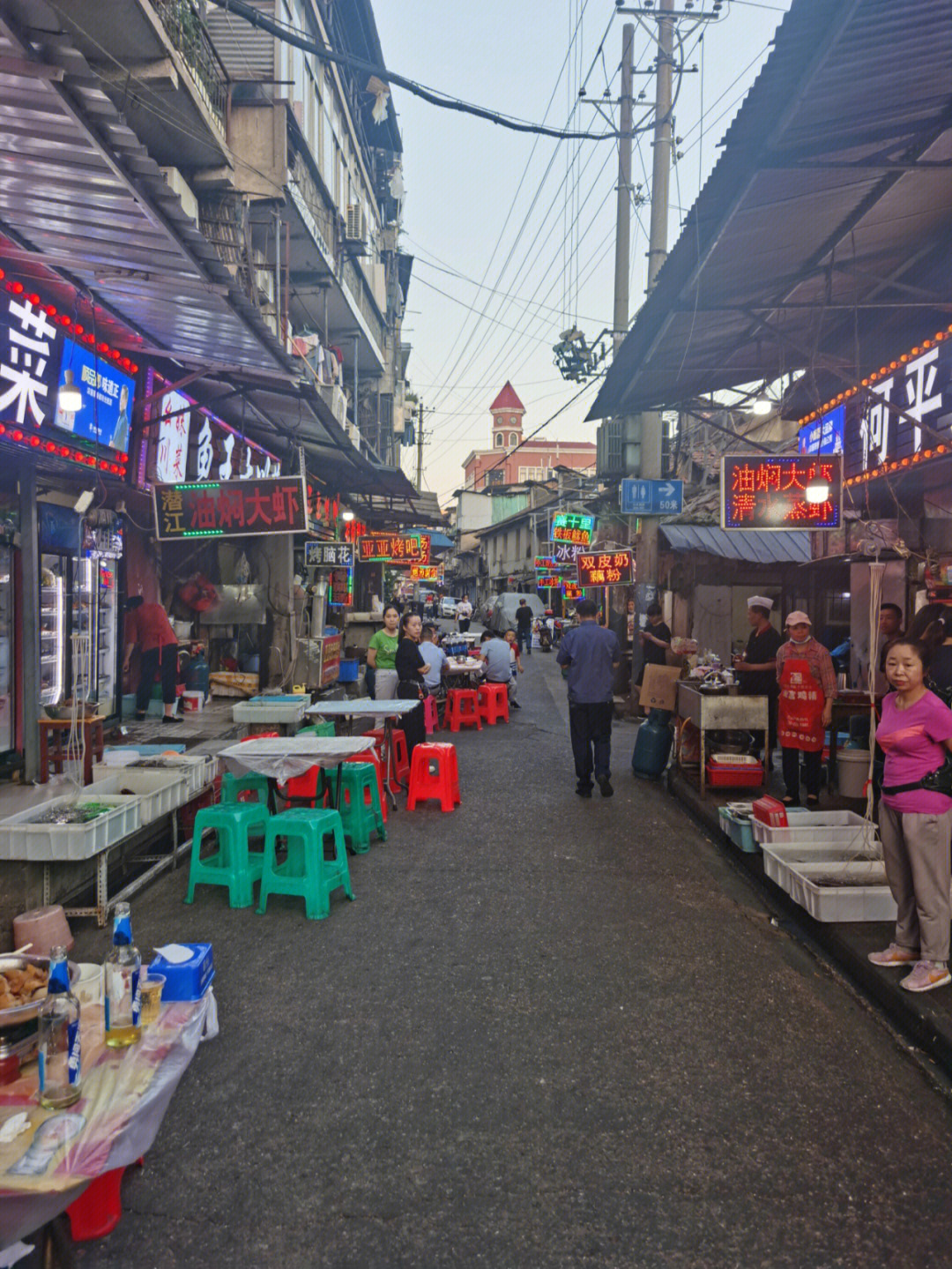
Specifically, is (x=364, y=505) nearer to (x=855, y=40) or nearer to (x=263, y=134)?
(x=263, y=134)

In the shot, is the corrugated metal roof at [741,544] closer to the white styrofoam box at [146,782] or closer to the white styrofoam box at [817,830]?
the white styrofoam box at [817,830]

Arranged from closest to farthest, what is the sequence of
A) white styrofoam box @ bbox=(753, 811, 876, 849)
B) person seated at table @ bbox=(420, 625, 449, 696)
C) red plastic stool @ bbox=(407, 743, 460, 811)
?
white styrofoam box @ bbox=(753, 811, 876, 849), red plastic stool @ bbox=(407, 743, 460, 811), person seated at table @ bbox=(420, 625, 449, 696)

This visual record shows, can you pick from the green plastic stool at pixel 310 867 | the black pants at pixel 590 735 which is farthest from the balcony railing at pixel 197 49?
the green plastic stool at pixel 310 867

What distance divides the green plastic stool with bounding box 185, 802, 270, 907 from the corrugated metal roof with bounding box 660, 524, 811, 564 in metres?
13.1

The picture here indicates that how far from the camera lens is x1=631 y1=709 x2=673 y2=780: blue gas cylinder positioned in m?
9.94

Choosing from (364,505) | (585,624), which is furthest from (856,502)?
(364,505)

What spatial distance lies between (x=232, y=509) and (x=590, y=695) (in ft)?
14.9

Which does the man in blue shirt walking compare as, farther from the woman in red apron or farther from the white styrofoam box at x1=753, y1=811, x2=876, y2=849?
the white styrofoam box at x1=753, y1=811, x2=876, y2=849

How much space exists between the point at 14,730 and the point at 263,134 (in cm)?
1114

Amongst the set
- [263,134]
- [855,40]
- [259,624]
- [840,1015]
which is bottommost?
[840,1015]

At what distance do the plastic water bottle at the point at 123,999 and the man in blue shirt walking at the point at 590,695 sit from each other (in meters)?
6.31

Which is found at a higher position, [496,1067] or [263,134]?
[263,134]

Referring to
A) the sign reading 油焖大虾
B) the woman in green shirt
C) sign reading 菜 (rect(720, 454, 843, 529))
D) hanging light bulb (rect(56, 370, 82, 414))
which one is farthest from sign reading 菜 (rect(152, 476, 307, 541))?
the sign reading 油焖大虾

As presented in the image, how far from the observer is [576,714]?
29.1ft
